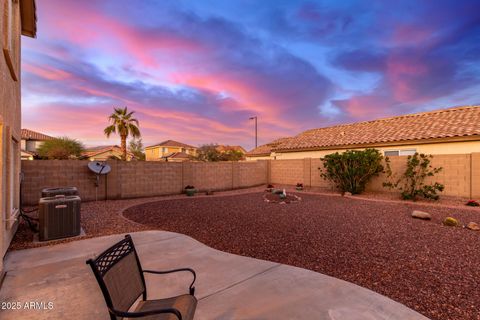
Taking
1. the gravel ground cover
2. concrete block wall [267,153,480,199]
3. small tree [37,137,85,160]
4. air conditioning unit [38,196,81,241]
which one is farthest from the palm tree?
concrete block wall [267,153,480,199]

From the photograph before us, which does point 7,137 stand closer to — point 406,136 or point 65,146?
point 406,136

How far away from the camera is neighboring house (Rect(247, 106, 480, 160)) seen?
13.8 metres

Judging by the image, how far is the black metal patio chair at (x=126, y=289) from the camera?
1.78m

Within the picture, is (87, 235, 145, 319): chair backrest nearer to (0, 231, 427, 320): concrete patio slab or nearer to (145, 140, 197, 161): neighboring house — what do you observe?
(0, 231, 427, 320): concrete patio slab

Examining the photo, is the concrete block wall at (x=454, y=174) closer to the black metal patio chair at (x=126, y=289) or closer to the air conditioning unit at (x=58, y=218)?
the black metal patio chair at (x=126, y=289)

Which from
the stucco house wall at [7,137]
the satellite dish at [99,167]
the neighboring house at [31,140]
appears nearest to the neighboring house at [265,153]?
the satellite dish at [99,167]

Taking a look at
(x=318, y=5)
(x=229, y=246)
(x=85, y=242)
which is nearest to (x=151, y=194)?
(x=85, y=242)

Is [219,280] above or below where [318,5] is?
below

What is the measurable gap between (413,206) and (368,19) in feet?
31.6

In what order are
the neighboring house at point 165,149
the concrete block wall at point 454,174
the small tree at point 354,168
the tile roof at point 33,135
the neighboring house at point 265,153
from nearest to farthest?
the concrete block wall at point 454,174, the small tree at point 354,168, the neighboring house at point 265,153, the tile roof at point 33,135, the neighboring house at point 165,149

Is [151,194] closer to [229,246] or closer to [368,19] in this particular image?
[229,246]

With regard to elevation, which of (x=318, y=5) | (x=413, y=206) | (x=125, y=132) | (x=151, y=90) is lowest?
(x=413, y=206)

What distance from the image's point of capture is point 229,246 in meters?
5.71

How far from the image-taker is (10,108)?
5.41 m
